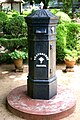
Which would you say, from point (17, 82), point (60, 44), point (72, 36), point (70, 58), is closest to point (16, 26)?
point (60, 44)

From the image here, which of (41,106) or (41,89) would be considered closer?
(41,106)

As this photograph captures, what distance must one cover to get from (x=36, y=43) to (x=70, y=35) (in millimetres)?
4172

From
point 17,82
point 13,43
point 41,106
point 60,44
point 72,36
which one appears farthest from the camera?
point 72,36

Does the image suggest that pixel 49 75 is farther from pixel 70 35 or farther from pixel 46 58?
pixel 70 35

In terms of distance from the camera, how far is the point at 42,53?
168 inches

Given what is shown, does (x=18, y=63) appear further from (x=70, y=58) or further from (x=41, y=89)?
(x=41, y=89)

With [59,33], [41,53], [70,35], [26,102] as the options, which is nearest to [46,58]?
[41,53]

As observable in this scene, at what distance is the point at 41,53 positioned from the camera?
4.27 m

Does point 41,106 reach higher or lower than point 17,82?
higher

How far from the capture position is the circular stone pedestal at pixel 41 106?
3.88 meters

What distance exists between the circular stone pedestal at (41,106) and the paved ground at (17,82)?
125mm

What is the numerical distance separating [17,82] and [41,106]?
194cm

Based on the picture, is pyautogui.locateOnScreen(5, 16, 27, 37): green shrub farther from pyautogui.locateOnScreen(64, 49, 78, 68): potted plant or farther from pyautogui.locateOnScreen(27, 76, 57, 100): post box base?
pyautogui.locateOnScreen(27, 76, 57, 100): post box base

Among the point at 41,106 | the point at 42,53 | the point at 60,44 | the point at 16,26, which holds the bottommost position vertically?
Result: the point at 41,106
